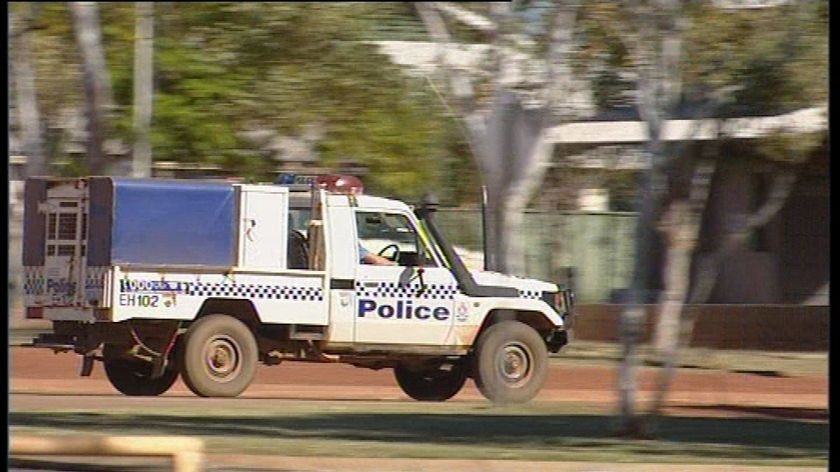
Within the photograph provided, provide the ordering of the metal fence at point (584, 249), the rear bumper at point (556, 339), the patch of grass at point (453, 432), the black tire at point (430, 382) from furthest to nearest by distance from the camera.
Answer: the metal fence at point (584, 249), the black tire at point (430, 382), the rear bumper at point (556, 339), the patch of grass at point (453, 432)

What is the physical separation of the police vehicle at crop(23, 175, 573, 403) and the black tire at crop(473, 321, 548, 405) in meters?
0.01

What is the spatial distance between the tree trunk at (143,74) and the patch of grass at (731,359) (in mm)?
7582

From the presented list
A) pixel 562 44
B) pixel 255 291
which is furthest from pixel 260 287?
pixel 562 44

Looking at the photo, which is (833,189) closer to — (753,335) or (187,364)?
(187,364)

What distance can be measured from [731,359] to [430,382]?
7.71m

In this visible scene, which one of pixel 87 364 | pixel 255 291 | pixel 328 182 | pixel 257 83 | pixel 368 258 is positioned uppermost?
pixel 257 83

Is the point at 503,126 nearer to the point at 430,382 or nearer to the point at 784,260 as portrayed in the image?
the point at 430,382

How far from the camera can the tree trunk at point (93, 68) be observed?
1352 cm

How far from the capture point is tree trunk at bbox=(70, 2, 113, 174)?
44.4ft

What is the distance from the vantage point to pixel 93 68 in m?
13.7

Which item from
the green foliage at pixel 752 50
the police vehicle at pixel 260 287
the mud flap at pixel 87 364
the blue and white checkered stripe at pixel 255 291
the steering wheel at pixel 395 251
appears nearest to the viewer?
the green foliage at pixel 752 50

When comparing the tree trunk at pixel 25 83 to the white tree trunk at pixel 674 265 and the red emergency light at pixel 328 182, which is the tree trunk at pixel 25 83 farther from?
the white tree trunk at pixel 674 265

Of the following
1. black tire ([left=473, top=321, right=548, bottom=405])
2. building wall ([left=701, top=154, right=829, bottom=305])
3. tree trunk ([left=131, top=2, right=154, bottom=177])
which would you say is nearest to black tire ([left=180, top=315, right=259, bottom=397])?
tree trunk ([left=131, top=2, right=154, bottom=177])

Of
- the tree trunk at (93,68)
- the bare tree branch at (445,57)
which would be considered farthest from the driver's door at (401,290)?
the tree trunk at (93,68)
